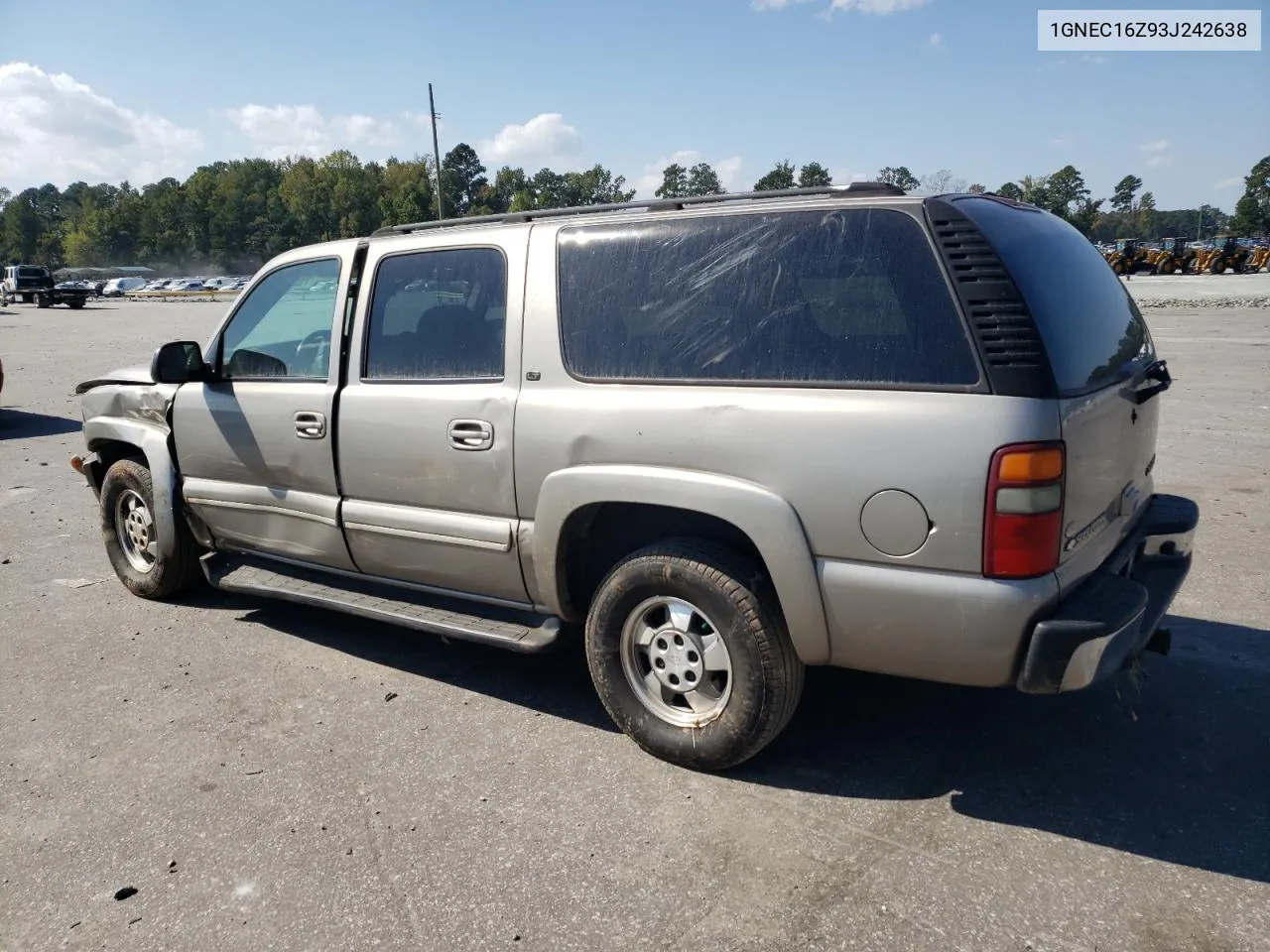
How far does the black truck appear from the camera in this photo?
4809 centimetres

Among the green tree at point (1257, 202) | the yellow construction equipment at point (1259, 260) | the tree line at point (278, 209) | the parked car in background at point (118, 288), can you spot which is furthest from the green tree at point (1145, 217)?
the parked car in background at point (118, 288)

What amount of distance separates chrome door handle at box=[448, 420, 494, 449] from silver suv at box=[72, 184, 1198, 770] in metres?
0.01

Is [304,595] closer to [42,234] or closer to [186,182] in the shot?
[186,182]

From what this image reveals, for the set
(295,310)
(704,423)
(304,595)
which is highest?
(295,310)

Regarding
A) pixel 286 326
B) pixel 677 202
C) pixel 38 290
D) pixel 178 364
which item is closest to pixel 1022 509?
pixel 677 202

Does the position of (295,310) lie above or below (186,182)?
below

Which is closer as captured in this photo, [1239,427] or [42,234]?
[1239,427]

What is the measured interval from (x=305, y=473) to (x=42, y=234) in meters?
155

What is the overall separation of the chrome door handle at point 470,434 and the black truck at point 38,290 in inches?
2067

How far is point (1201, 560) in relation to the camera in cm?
552

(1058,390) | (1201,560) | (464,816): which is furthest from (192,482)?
(1201,560)

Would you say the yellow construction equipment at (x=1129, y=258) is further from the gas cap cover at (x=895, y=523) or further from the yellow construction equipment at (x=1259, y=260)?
the gas cap cover at (x=895, y=523)

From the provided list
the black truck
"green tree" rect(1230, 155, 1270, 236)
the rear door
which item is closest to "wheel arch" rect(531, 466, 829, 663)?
the rear door

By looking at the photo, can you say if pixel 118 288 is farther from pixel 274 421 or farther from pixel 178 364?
pixel 274 421
